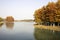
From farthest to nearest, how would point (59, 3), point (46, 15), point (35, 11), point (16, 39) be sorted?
point (35, 11)
point (46, 15)
point (59, 3)
point (16, 39)

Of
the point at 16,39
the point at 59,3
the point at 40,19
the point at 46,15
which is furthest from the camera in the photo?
the point at 40,19

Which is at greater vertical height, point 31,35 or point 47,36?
point 47,36

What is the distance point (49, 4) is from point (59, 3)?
22.8 feet

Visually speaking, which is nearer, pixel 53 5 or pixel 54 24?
pixel 53 5

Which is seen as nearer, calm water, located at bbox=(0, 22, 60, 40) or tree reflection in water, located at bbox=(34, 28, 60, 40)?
Answer: tree reflection in water, located at bbox=(34, 28, 60, 40)

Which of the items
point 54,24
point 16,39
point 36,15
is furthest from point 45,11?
point 16,39

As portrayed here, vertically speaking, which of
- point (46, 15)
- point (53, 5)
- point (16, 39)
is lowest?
point (16, 39)

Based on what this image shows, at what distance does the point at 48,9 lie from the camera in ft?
89.5

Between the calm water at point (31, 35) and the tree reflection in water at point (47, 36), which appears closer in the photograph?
the tree reflection in water at point (47, 36)

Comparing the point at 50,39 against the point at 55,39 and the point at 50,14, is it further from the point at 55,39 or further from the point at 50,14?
the point at 50,14

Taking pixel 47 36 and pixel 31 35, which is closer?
pixel 47 36

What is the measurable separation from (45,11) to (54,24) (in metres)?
2.91

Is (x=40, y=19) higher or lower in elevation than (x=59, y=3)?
lower

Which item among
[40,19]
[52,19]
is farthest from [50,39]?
[40,19]
